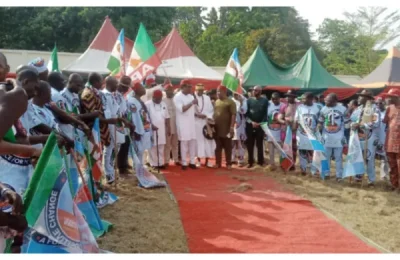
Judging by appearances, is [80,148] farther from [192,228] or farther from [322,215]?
[322,215]

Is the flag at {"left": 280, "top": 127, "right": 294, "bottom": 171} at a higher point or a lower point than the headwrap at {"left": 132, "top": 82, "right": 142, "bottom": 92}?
lower

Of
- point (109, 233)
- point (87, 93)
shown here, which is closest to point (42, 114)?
point (109, 233)

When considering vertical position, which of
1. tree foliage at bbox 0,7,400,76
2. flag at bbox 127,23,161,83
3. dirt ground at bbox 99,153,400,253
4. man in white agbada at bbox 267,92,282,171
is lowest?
dirt ground at bbox 99,153,400,253

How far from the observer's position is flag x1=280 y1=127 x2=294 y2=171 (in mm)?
9070

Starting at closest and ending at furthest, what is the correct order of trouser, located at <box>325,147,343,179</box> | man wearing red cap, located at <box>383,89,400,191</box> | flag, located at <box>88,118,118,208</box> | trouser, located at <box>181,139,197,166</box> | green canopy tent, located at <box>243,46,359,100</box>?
flag, located at <box>88,118,118,208</box>, man wearing red cap, located at <box>383,89,400,191</box>, trouser, located at <box>325,147,343,179</box>, trouser, located at <box>181,139,197,166</box>, green canopy tent, located at <box>243,46,359,100</box>

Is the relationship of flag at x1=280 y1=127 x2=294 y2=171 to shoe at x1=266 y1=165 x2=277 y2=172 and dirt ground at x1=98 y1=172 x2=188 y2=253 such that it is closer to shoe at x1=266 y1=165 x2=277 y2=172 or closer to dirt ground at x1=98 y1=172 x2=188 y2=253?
shoe at x1=266 y1=165 x2=277 y2=172

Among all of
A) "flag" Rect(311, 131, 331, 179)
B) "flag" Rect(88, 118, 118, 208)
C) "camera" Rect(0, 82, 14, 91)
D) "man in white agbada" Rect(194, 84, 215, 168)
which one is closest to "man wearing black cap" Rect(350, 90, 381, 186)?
"flag" Rect(311, 131, 331, 179)

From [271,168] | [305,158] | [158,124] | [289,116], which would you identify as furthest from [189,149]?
[305,158]

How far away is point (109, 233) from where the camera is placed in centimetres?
490

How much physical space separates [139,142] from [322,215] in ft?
11.8

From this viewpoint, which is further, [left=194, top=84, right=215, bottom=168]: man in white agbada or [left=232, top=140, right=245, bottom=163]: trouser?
[left=232, top=140, right=245, bottom=163]: trouser

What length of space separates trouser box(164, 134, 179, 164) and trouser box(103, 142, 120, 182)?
239 cm

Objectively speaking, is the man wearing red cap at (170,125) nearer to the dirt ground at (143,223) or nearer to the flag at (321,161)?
the dirt ground at (143,223)

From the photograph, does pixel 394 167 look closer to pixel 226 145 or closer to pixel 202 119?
pixel 226 145
